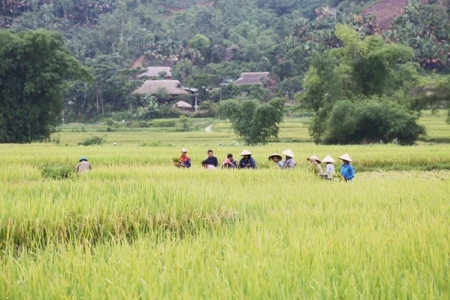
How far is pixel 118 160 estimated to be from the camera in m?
13.8

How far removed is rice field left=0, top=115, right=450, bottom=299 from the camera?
2414 mm

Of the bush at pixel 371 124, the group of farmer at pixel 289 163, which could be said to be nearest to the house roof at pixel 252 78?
the bush at pixel 371 124

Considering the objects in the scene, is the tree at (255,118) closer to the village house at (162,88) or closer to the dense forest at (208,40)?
the dense forest at (208,40)

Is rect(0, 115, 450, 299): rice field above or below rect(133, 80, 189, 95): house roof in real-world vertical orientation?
below

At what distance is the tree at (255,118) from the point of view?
82.8ft

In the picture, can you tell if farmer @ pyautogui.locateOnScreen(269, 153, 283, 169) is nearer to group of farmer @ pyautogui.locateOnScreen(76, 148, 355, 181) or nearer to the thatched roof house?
group of farmer @ pyautogui.locateOnScreen(76, 148, 355, 181)

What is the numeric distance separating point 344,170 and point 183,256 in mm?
6630

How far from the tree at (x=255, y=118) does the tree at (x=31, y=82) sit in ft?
25.6

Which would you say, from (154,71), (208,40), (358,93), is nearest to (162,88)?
(154,71)

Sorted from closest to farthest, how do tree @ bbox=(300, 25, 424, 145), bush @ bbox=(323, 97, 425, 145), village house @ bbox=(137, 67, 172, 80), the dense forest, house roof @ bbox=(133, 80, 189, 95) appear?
bush @ bbox=(323, 97, 425, 145)
tree @ bbox=(300, 25, 424, 145)
the dense forest
house roof @ bbox=(133, 80, 189, 95)
village house @ bbox=(137, 67, 172, 80)

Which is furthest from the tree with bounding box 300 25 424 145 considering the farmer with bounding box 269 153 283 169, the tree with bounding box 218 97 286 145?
the farmer with bounding box 269 153 283 169

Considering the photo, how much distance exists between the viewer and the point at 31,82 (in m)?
25.6

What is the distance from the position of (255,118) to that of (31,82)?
10.5 metres

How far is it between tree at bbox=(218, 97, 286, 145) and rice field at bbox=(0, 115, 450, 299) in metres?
18.0
